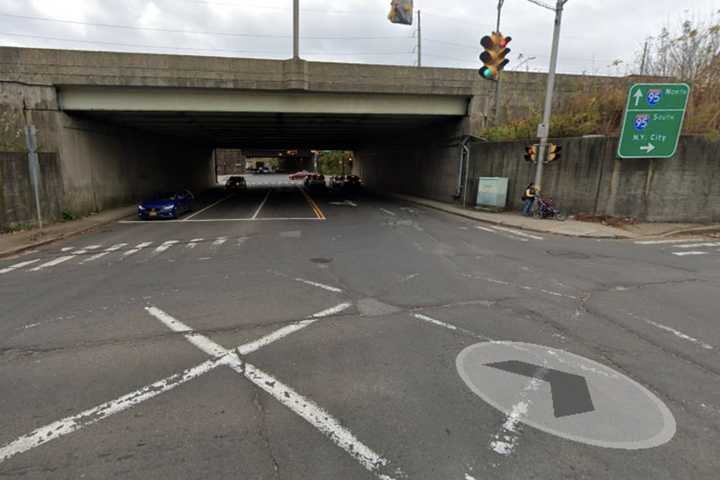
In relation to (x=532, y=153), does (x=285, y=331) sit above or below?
below

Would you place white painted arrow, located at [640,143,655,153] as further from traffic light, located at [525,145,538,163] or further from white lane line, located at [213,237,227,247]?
white lane line, located at [213,237,227,247]

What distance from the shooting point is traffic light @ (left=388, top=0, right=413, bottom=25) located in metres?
10.4

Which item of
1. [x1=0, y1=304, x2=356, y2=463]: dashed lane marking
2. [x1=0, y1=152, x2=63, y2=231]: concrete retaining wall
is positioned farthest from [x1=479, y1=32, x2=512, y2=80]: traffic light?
[x1=0, y1=152, x2=63, y2=231]: concrete retaining wall

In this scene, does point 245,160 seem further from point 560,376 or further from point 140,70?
point 560,376

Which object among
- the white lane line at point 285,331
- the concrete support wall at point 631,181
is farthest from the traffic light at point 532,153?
the white lane line at point 285,331

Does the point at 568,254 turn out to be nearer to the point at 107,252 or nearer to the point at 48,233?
the point at 107,252

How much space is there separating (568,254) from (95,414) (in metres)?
10.4

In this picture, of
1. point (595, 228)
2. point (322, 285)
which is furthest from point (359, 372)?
point (595, 228)

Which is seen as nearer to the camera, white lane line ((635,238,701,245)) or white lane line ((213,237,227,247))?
white lane line ((213,237,227,247))

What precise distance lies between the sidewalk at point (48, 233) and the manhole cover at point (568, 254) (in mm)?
14648

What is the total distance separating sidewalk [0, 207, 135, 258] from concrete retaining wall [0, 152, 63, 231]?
481mm

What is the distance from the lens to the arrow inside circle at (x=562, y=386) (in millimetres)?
3312

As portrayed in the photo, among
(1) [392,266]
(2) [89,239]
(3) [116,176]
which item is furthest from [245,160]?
(1) [392,266]

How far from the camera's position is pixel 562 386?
144 inches
